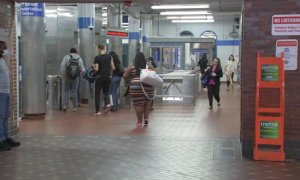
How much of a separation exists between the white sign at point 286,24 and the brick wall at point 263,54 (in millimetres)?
62

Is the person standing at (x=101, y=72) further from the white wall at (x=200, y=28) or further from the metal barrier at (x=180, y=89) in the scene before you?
the white wall at (x=200, y=28)

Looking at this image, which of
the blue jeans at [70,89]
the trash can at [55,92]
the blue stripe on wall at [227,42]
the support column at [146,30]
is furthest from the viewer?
the blue stripe on wall at [227,42]

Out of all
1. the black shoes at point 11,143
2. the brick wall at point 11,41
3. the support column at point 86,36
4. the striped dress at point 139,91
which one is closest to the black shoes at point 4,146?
the black shoes at point 11,143

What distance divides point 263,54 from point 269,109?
0.88 m

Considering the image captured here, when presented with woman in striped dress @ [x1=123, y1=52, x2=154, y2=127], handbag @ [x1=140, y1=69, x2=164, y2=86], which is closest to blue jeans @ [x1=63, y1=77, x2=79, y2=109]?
woman in striped dress @ [x1=123, y1=52, x2=154, y2=127]

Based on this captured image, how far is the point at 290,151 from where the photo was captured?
7.78 meters

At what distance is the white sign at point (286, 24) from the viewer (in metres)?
7.56

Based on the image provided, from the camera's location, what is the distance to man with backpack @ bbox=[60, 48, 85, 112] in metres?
14.2

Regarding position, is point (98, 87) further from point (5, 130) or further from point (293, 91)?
point (293, 91)

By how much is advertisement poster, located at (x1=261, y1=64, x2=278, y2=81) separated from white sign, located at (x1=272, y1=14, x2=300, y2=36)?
1.87 feet

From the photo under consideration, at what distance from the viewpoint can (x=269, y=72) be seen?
24.6 ft

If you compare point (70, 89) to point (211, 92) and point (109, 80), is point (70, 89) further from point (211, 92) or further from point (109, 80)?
point (211, 92)

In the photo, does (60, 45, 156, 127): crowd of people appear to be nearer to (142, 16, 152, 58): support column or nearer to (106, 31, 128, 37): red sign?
(106, 31, 128, 37): red sign

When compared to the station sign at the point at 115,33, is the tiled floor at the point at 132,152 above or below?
below
